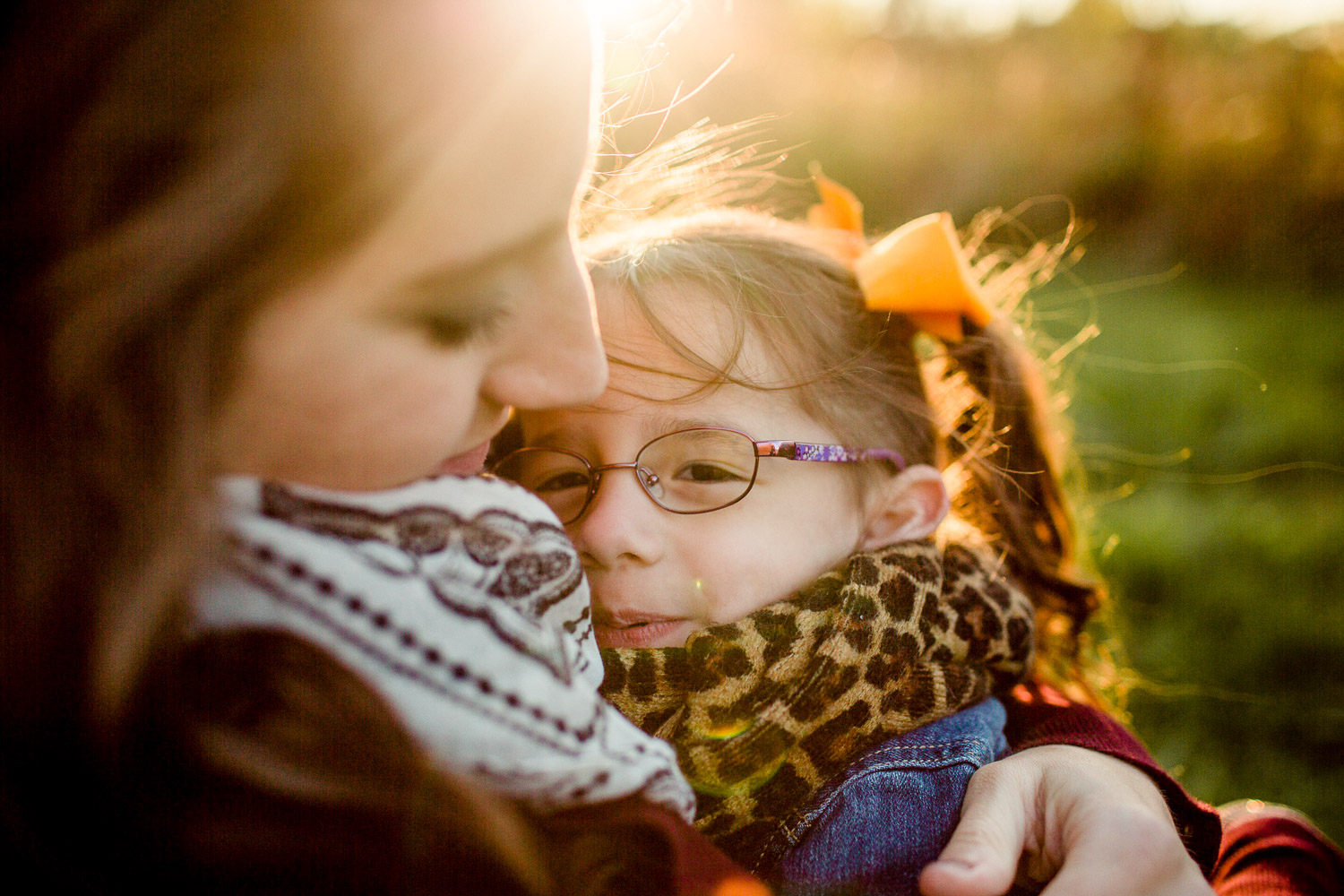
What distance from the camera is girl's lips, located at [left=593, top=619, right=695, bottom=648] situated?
1628 mm

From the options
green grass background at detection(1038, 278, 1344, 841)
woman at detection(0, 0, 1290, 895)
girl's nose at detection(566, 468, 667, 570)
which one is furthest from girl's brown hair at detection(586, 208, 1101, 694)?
woman at detection(0, 0, 1290, 895)

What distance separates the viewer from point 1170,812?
1.50 metres

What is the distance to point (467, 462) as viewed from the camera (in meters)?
1.23

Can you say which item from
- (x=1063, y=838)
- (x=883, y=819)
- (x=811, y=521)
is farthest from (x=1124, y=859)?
(x=811, y=521)

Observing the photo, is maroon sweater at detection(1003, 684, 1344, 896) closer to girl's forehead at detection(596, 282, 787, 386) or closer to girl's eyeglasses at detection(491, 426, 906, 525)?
girl's eyeglasses at detection(491, 426, 906, 525)

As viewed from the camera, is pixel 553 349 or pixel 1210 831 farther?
pixel 1210 831

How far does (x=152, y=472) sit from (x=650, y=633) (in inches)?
39.3

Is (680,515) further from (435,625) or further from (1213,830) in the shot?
(1213,830)

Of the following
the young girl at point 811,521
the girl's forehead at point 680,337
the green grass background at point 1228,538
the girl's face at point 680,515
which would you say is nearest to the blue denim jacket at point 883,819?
the young girl at point 811,521

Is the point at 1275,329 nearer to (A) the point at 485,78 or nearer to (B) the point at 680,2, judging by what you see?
(B) the point at 680,2

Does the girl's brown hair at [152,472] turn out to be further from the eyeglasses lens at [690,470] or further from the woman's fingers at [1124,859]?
the eyeglasses lens at [690,470]

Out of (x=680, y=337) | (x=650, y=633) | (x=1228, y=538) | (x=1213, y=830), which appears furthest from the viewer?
(x=1228, y=538)

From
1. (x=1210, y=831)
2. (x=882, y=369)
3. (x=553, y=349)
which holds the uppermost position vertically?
(x=553, y=349)

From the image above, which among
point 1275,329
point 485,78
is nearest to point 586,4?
point 485,78
